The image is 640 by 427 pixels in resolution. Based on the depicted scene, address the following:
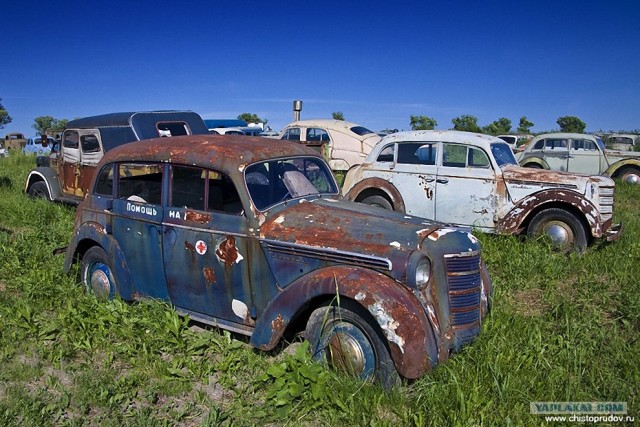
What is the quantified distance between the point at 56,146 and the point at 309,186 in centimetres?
863

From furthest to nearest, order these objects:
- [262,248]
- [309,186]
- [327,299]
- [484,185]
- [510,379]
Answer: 1. [484,185]
2. [309,186]
3. [262,248]
4. [327,299]
5. [510,379]

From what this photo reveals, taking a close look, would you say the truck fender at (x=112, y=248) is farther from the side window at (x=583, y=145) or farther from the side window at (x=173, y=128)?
the side window at (x=583, y=145)

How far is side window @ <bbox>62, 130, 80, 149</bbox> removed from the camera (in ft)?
31.1

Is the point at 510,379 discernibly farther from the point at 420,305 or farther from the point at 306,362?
the point at 306,362

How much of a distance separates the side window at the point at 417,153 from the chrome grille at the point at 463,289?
425cm

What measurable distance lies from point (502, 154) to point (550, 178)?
92 cm

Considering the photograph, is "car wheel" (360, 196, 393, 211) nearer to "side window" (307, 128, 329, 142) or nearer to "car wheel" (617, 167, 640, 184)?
"side window" (307, 128, 329, 142)

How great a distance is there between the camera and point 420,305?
340 centimetres

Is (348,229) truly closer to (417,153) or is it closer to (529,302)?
(529,302)

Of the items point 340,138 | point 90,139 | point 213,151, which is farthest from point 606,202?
point 340,138

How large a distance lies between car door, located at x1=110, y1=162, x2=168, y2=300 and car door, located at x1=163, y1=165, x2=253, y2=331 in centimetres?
14

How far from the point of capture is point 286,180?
172 inches

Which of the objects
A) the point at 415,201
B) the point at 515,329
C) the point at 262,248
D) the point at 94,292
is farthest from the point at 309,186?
the point at 415,201

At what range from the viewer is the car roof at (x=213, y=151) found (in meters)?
4.16
